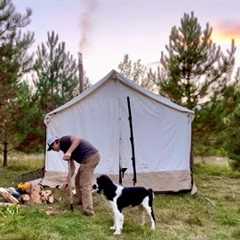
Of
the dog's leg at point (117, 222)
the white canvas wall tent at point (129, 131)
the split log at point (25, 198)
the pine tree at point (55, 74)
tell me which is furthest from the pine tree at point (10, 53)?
the dog's leg at point (117, 222)

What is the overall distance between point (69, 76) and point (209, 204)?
9.45 metres

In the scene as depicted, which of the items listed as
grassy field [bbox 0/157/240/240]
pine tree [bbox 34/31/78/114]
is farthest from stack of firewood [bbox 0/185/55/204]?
pine tree [bbox 34/31/78/114]

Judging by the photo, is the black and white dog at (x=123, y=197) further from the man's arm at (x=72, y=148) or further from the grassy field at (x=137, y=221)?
the man's arm at (x=72, y=148)

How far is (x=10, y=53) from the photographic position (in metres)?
12.9

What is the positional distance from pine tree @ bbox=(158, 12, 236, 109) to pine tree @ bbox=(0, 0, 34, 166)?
12.3 ft

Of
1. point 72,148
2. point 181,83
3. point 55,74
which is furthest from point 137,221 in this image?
point 55,74

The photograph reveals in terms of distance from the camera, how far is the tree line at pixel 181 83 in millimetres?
12781

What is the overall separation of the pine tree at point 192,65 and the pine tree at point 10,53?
Result: 3760mm

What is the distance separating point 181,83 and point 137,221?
724cm

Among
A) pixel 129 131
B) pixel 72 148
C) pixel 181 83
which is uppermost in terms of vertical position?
pixel 181 83

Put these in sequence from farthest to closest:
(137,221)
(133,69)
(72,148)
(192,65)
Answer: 1. (133,69)
2. (192,65)
3. (72,148)
4. (137,221)

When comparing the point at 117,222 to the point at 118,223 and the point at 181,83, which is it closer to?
the point at 118,223

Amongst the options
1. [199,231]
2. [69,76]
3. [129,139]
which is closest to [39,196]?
[129,139]

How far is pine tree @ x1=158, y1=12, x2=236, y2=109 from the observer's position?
13.4m
